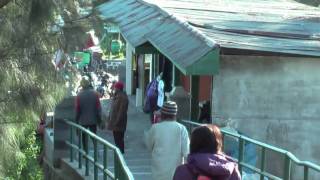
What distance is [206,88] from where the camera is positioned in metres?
17.7

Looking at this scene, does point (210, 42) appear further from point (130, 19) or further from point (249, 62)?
point (130, 19)

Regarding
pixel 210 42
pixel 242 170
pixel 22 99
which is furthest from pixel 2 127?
pixel 210 42

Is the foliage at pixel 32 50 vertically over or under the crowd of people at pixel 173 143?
over

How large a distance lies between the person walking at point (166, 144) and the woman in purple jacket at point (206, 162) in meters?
2.59

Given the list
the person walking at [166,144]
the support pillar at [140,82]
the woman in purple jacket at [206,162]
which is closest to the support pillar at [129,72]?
the support pillar at [140,82]

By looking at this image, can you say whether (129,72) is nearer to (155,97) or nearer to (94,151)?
(155,97)

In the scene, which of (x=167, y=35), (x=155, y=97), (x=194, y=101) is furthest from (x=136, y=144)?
(x=167, y=35)

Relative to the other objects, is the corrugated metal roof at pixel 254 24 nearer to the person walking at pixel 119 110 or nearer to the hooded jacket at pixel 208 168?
the person walking at pixel 119 110

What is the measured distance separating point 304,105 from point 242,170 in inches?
169

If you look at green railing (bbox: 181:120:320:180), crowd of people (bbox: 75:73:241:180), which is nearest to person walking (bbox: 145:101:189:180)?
crowd of people (bbox: 75:73:241:180)

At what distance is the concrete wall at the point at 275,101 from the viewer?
546 inches

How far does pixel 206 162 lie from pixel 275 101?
939 cm

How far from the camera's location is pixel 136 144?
1650 centimetres

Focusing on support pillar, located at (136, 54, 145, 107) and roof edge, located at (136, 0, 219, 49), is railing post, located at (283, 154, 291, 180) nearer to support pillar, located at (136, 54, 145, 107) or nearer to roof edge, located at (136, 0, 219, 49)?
roof edge, located at (136, 0, 219, 49)
